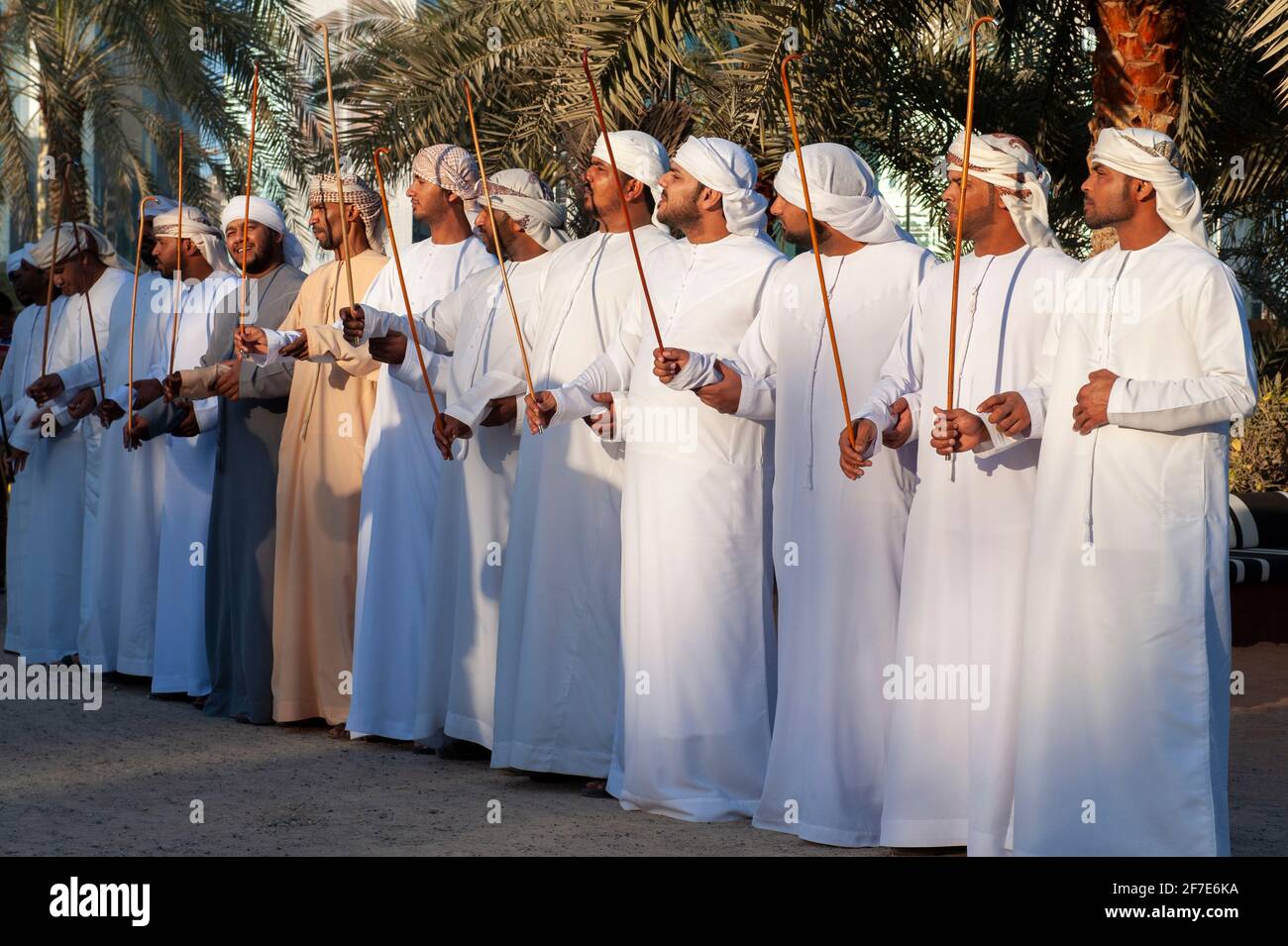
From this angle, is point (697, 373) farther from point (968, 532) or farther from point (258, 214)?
point (258, 214)

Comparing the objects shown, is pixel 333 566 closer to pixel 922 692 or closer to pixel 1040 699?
pixel 922 692

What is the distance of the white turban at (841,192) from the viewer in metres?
5.91

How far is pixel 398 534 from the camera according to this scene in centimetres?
769

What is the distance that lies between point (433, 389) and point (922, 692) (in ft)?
9.14

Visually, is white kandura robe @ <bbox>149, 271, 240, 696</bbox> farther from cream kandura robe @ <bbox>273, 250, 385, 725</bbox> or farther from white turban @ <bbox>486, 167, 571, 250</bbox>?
white turban @ <bbox>486, 167, 571, 250</bbox>

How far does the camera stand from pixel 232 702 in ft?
26.7

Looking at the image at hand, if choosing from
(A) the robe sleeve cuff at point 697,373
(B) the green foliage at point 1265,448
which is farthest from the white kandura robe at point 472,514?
(B) the green foliage at point 1265,448

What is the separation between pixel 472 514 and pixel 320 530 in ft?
2.95

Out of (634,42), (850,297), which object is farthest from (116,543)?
(850,297)

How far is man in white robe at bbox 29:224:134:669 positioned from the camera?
383 inches

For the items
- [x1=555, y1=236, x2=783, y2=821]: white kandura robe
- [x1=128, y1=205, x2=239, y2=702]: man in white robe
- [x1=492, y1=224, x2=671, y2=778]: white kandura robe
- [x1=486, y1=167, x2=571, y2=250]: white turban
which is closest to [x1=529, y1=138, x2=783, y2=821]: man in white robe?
[x1=555, y1=236, x2=783, y2=821]: white kandura robe

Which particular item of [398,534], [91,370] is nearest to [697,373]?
[398,534]

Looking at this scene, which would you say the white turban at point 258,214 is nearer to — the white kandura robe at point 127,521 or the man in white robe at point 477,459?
the white kandura robe at point 127,521

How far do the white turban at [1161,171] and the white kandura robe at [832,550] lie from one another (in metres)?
0.94
